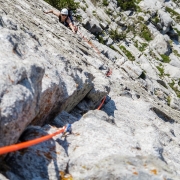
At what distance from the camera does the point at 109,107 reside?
1505 centimetres

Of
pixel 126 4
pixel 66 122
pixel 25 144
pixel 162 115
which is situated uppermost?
pixel 25 144

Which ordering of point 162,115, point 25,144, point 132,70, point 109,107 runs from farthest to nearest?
point 132,70, point 162,115, point 109,107, point 25,144

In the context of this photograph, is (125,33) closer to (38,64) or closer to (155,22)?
(155,22)

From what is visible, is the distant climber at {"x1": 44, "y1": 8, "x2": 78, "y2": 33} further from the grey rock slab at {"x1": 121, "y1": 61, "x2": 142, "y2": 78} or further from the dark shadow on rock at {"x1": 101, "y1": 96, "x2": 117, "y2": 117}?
the dark shadow on rock at {"x1": 101, "y1": 96, "x2": 117, "y2": 117}

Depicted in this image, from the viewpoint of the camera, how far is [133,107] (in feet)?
53.7

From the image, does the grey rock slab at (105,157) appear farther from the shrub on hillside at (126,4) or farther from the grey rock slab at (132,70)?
the shrub on hillside at (126,4)

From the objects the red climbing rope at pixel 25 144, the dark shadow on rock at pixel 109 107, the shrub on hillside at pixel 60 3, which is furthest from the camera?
the shrub on hillside at pixel 60 3

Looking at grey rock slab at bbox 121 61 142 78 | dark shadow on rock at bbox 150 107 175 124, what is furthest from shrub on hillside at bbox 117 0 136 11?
dark shadow on rock at bbox 150 107 175 124

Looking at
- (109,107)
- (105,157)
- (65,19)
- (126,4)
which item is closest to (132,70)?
(65,19)

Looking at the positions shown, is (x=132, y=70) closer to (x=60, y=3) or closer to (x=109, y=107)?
(x=60, y=3)

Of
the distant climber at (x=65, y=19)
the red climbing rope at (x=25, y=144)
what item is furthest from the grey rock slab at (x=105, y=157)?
the distant climber at (x=65, y=19)

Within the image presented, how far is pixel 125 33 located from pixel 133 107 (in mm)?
30430

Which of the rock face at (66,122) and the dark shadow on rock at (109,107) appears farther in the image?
the dark shadow on rock at (109,107)

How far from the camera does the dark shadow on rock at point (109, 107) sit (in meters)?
14.5
